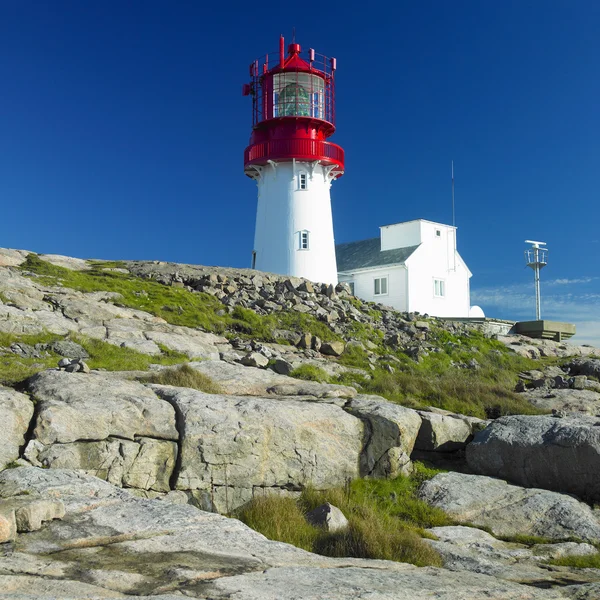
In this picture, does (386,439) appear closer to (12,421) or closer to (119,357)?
(12,421)

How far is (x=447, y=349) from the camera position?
29922 mm

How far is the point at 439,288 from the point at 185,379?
111 ft

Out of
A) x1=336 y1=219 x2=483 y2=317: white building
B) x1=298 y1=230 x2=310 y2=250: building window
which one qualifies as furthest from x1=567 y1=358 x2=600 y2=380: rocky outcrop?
x1=298 y1=230 x2=310 y2=250: building window

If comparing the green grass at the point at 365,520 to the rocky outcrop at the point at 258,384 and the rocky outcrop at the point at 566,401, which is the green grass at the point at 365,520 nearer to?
the rocky outcrop at the point at 258,384

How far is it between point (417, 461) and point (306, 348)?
10891mm

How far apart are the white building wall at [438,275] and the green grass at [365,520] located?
1210 inches

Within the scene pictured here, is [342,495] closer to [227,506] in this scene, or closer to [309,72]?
[227,506]

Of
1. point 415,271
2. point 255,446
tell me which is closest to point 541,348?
point 415,271

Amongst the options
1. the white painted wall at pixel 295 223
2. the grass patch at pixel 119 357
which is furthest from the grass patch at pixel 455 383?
the white painted wall at pixel 295 223

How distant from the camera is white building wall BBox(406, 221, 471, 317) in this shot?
43156 mm

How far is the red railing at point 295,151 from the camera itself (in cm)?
3666

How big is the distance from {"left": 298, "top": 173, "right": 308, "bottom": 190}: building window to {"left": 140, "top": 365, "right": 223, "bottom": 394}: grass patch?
81.4 ft

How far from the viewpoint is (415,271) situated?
43.2 metres

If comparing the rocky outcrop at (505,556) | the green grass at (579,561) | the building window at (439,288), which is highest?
the building window at (439,288)
